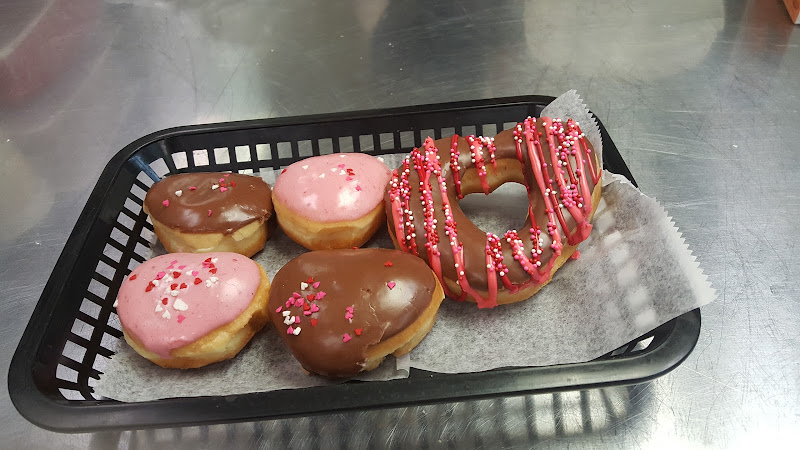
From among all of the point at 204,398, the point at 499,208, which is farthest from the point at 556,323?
the point at 204,398

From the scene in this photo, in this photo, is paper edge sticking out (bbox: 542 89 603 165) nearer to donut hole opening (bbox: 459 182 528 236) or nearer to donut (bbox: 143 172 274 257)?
donut hole opening (bbox: 459 182 528 236)

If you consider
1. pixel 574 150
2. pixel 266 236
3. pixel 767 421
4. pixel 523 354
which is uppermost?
pixel 574 150

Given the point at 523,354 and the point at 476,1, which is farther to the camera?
the point at 476,1

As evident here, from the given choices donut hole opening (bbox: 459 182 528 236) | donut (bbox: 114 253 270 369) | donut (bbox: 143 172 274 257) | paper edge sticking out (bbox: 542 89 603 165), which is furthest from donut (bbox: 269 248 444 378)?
paper edge sticking out (bbox: 542 89 603 165)

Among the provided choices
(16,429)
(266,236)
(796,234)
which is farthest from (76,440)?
(796,234)

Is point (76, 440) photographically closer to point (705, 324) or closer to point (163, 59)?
point (705, 324)

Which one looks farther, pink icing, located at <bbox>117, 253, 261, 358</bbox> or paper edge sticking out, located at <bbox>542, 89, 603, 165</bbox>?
paper edge sticking out, located at <bbox>542, 89, 603, 165</bbox>

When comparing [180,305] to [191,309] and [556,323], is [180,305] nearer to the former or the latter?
[191,309]
